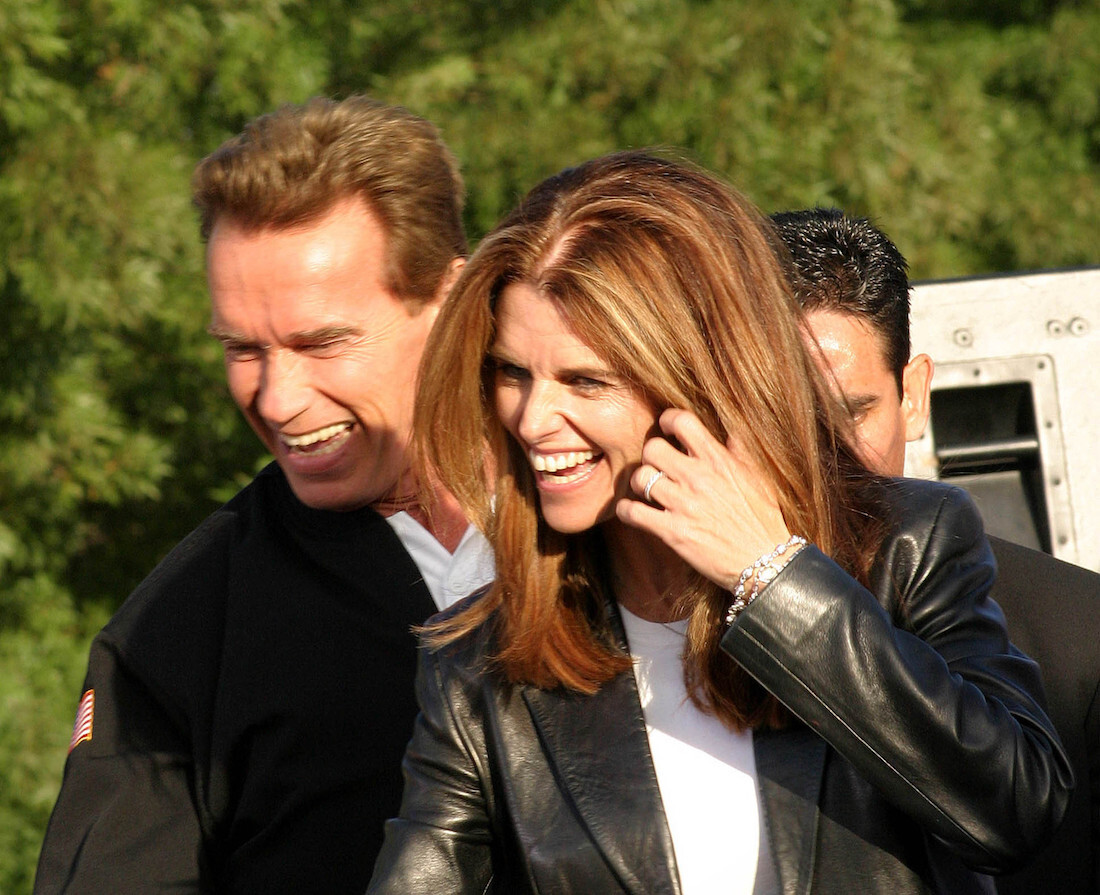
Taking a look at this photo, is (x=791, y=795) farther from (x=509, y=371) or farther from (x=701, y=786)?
(x=509, y=371)

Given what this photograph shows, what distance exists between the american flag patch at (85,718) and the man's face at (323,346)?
0.49 m

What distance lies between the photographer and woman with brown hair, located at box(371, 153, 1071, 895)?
1676mm

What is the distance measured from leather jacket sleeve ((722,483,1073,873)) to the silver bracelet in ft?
0.06

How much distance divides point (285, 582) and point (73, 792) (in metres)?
0.48

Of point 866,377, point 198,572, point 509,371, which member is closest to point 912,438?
point 866,377

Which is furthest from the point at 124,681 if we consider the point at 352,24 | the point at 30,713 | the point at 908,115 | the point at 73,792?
the point at 908,115

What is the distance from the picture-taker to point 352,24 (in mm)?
6887

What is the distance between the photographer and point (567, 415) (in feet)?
6.30

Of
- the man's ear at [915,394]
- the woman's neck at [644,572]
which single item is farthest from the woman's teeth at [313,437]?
the man's ear at [915,394]

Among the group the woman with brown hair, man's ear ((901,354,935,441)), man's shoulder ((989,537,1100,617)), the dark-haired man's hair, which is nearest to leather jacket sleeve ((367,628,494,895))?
the woman with brown hair

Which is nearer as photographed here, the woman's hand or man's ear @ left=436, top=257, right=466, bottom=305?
the woman's hand

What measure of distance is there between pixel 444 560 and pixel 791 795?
3.49ft

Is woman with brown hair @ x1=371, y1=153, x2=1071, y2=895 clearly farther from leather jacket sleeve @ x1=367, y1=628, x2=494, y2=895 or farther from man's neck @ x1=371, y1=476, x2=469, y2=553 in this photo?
man's neck @ x1=371, y1=476, x2=469, y2=553

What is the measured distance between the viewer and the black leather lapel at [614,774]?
179cm
